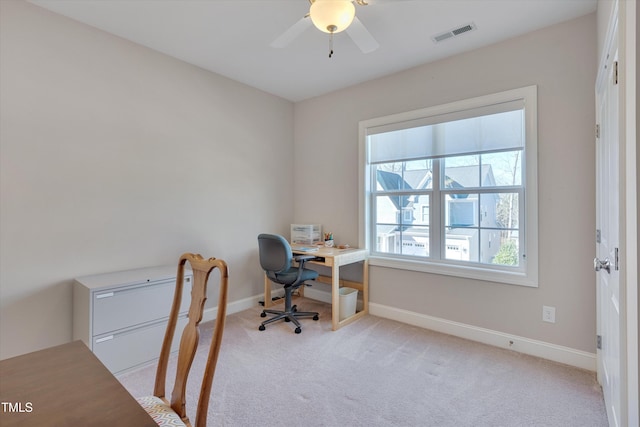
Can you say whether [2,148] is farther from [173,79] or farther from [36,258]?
[173,79]

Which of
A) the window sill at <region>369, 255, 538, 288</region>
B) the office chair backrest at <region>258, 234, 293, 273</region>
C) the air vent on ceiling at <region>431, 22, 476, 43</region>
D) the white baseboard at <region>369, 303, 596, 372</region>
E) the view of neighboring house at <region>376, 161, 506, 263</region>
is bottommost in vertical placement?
the white baseboard at <region>369, 303, 596, 372</region>

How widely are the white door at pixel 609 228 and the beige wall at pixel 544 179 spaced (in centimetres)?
20

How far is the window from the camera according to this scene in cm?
259

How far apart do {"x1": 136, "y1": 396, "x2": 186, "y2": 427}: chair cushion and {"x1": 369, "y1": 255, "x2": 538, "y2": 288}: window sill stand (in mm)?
2554

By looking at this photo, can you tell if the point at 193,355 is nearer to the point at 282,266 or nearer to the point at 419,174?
the point at 282,266

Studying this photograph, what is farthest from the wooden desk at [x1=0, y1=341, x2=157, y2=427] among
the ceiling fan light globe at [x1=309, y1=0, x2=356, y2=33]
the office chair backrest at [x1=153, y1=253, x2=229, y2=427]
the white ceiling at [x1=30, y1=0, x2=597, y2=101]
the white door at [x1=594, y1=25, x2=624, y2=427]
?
the white ceiling at [x1=30, y1=0, x2=597, y2=101]

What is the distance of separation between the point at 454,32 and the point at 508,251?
1945 mm

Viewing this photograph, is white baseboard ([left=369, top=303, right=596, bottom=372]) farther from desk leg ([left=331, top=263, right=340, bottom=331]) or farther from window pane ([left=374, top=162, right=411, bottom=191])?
window pane ([left=374, top=162, right=411, bottom=191])

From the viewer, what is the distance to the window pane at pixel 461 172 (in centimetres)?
286

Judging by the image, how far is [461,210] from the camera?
9.64 ft

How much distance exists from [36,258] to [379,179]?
3202mm

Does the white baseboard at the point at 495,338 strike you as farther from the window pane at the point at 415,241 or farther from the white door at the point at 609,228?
the window pane at the point at 415,241

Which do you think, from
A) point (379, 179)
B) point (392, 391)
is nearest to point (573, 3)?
point (379, 179)

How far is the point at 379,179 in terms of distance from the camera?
11.8 ft
